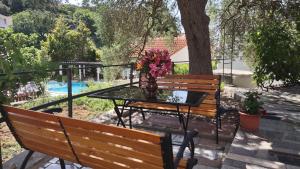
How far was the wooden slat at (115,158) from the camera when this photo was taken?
6.23 ft

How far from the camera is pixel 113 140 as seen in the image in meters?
1.90

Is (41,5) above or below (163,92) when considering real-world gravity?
above

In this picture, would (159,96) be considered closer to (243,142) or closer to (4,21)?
(243,142)

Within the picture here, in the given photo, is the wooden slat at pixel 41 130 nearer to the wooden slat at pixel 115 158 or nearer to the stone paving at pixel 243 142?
the wooden slat at pixel 115 158

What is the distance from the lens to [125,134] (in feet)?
5.94

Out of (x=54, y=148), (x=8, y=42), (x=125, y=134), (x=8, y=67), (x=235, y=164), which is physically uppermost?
(x=8, y=42)

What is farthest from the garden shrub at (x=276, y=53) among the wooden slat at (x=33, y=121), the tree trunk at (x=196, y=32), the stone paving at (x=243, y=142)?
the wooden slat at (x=33, y=121)

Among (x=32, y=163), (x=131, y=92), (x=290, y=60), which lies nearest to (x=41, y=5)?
(x=131, y=92)

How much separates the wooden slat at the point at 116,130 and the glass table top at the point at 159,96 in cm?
145

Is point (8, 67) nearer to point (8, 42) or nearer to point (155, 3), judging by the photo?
point (8, 42)

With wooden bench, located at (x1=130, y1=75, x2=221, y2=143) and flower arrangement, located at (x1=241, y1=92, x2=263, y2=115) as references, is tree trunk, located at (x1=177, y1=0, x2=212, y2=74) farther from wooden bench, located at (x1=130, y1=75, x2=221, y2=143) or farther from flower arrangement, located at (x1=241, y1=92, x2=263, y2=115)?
flower arrangement, located at (x1=241, y1=92, x2=263, y2=115)

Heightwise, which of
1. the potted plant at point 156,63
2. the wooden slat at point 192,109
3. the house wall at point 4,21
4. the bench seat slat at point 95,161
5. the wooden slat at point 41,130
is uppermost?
the house wall at point 4,21

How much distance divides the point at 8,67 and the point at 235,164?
9.04 feet

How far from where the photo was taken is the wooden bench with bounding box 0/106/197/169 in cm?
179
